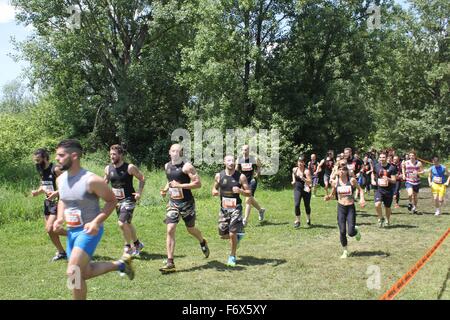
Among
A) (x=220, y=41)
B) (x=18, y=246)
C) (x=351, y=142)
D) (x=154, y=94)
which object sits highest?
(x=220, y=41)

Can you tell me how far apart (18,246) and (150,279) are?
4751 mm

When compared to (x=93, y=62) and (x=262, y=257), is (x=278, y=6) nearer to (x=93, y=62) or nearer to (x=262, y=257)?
(x=93, y=62)

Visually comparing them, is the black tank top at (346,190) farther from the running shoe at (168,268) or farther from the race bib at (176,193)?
the running shoe at (168,268)

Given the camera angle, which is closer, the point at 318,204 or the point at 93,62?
the point at 318,204

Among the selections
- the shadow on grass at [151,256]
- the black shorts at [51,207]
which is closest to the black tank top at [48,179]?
the black shorts at [51,207]

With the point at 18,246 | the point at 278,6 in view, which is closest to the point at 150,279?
the point at 18,246

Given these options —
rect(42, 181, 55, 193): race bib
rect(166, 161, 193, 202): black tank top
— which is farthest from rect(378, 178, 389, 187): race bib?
rect(42, 181, 55, 193): race bib

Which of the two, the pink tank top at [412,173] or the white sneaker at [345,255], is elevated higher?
the pink tank top at [412,173]

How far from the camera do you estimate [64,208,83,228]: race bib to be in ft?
18.4

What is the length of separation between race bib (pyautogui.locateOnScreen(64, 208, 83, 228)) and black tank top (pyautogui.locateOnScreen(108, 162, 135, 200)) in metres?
3.35

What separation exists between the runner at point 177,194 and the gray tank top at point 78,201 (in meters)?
2.76

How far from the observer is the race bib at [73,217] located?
221 inches

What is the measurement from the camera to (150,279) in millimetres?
7859
